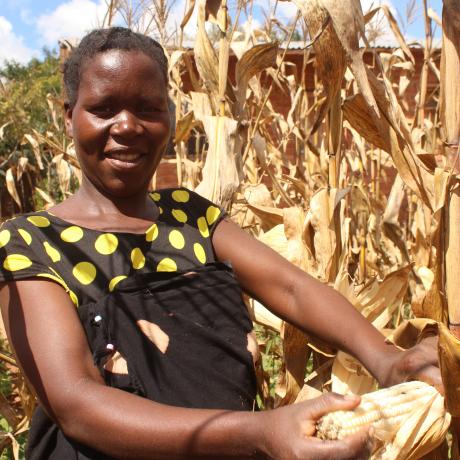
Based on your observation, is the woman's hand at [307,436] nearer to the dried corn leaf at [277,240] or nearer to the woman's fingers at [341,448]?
the woman's fingers at [341,448]

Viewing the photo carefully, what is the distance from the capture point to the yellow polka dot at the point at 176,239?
1.14 m

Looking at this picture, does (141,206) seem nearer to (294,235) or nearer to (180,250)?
(180,250)

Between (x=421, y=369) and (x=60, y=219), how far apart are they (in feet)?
2.07

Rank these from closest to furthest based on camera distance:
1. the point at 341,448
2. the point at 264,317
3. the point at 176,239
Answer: the point at 341,448 → the point at 176,239 → the point at 264,317

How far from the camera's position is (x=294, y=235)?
1.41 m

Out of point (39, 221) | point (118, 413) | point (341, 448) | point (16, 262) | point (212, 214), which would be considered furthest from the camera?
point (212, 214)

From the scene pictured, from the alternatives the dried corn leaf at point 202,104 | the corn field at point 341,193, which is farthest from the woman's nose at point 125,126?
the dried corn leaf at point 202,104

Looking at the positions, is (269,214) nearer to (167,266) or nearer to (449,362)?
(167,266)

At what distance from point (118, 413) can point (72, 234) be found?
0.38m

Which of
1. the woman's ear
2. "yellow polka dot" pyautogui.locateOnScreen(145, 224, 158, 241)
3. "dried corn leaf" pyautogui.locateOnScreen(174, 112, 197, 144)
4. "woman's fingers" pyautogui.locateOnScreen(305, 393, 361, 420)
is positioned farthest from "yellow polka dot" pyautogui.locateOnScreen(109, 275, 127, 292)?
"dried corn leaf" pyautogui.locateOnScreen(174, 112, 197, 144)

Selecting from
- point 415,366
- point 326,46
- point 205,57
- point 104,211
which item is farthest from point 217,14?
point 415,366

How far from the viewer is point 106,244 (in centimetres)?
107

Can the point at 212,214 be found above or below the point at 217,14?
below

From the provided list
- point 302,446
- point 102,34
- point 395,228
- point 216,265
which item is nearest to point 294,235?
point 216,265
